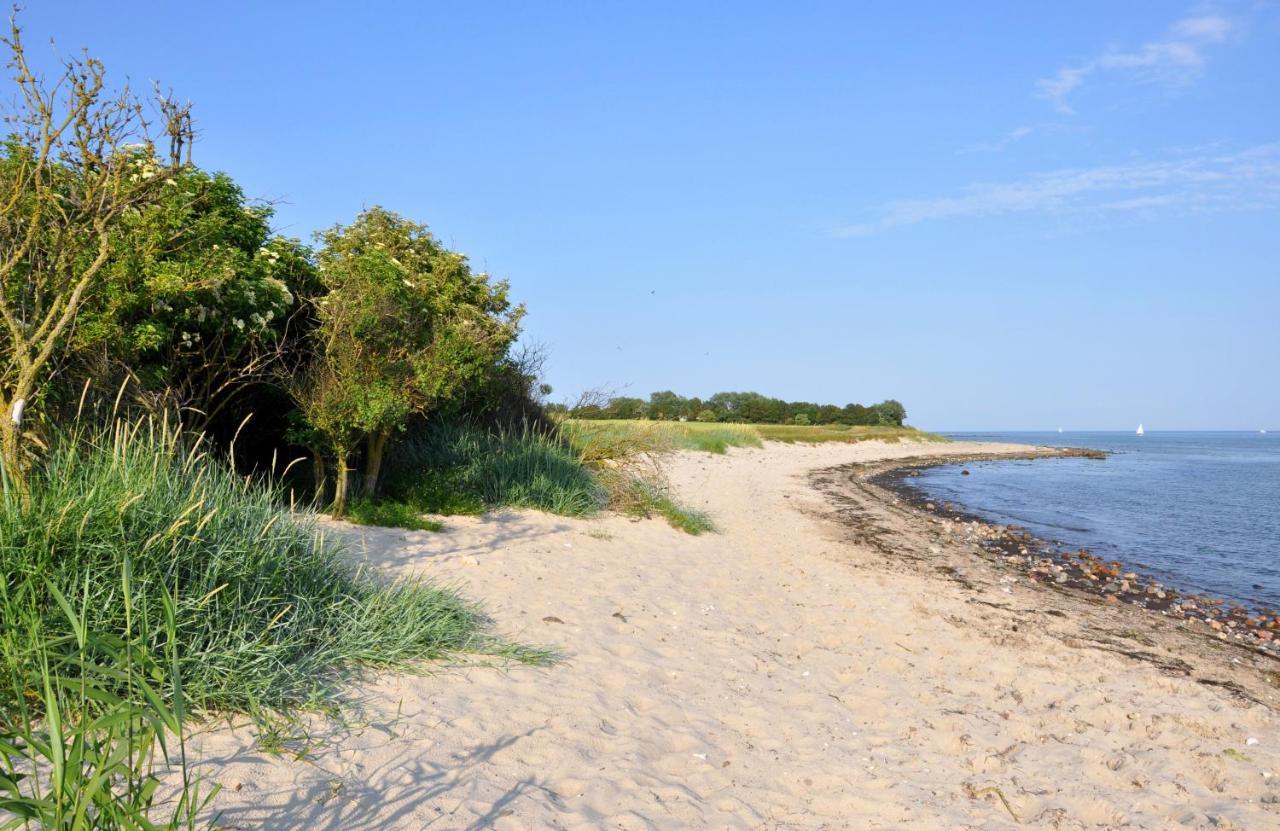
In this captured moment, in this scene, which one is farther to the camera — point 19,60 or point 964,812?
point 19,60

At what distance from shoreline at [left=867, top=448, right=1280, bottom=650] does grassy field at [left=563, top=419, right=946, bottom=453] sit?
22.2ft

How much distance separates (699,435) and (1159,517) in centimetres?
2051

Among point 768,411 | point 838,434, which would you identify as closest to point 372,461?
point 838,434

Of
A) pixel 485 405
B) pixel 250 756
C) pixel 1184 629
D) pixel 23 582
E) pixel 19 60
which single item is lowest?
pixel 1184 629

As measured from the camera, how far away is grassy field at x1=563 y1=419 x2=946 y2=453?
15.1 m

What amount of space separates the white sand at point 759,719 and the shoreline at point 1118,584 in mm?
898

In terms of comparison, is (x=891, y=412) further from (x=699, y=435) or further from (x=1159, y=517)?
(x=1159, y=517)

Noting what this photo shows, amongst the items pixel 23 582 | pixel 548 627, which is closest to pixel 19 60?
pixel 23 582

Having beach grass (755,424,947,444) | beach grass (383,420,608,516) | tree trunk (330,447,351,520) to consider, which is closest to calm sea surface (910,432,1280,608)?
beach grass (383,420,608,516)

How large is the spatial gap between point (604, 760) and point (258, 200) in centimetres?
911

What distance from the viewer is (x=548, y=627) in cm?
695

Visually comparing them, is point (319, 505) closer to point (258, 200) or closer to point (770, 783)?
point (258, 200)

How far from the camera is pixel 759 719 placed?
19.0 feet

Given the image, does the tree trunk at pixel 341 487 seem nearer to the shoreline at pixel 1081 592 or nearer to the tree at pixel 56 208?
the tree at pixel 56 208
